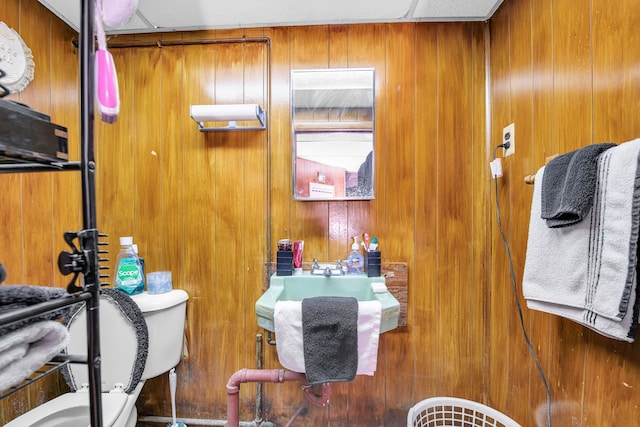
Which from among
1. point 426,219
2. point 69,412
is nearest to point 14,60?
point 69,412

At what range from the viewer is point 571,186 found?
27.0 inches

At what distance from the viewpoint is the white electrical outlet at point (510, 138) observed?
112 centimetres

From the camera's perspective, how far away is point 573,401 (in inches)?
33.1

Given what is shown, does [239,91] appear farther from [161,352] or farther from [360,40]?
[161,352]

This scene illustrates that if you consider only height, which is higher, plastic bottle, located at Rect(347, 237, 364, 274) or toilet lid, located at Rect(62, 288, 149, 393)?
plastic bottle, located at Rect(347, 237, 364, 274)

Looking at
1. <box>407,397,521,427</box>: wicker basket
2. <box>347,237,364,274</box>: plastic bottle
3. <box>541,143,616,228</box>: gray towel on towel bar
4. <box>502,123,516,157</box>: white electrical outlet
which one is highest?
<box>502,123,516,157</box>: white electrical outlet

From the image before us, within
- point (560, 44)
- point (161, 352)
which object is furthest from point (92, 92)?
point (560, 44)

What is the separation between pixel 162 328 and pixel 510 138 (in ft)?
5.61

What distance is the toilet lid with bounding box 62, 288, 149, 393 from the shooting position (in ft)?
3.66

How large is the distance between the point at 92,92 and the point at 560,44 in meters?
1.28

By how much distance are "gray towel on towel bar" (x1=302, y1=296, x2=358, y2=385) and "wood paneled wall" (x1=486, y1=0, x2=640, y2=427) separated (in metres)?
0.67

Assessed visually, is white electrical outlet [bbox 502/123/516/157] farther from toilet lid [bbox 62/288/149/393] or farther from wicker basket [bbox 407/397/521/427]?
toilet lid [bbox 62/288/149/393]

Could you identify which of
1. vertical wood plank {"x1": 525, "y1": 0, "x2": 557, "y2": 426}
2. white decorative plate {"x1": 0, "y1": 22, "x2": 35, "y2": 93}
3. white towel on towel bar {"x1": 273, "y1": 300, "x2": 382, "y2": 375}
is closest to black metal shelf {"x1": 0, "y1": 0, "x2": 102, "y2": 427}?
white towel on towel bar {"x1": 273, "y1": 300, "x2": 382, "y2": 375}

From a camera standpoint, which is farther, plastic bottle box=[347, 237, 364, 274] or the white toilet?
plastic bottle box=[347, 237, 364, 274]
